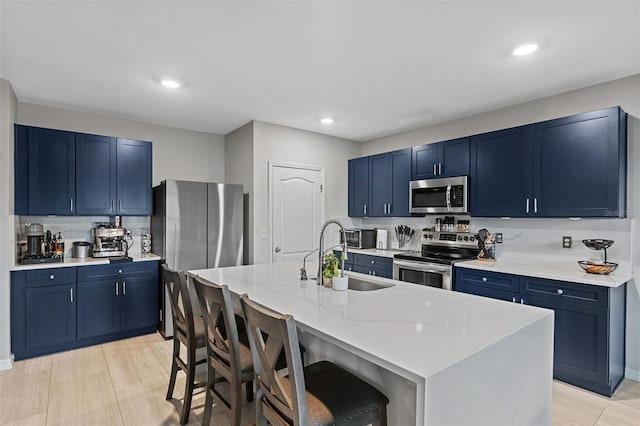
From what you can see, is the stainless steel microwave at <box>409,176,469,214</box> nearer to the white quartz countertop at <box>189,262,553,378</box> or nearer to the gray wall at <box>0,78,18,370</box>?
the white quartz countertop at <box>189,262,553,378</box>

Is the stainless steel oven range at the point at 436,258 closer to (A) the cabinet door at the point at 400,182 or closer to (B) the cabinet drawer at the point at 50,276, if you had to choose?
(A) the cabinet door at the point at 400,182

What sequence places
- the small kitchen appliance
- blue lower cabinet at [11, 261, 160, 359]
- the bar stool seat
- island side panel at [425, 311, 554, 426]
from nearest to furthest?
island side panel at [425, 311, 554, 426]
the bar stool seat
blue lower cabinet at [11, 261, 160, 359]
the small kitchen appliance

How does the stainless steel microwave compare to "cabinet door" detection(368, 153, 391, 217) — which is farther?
"cabinet door" detection(368, 153, 391, 217)

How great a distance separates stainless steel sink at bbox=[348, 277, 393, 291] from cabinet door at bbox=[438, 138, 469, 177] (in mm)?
2071

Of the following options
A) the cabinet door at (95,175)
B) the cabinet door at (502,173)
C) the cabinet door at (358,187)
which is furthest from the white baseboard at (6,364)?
the cabinet door at (502,173)

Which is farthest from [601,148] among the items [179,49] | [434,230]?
[179,49]

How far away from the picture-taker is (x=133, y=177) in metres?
3.96

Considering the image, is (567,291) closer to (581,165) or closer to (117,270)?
(581,165)

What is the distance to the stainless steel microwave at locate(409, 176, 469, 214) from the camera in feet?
12.4

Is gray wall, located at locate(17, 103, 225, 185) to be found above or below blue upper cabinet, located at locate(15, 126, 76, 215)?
above

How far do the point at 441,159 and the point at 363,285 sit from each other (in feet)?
7.38

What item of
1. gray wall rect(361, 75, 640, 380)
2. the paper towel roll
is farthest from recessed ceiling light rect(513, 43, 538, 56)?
the paper towel roll

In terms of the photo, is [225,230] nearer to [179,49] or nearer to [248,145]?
[248,145]

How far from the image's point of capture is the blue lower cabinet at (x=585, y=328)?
8.43ft
